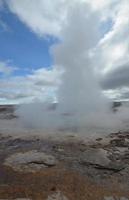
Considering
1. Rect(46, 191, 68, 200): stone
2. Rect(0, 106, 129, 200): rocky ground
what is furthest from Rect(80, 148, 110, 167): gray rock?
Rect(46, 191, 68, 200): stone

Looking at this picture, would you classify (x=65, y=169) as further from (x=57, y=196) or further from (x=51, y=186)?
(x=57, y=196)

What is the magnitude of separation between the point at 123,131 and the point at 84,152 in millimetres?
7145

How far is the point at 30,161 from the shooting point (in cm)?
1166

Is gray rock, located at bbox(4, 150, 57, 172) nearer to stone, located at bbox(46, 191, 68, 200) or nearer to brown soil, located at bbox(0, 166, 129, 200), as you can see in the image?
brown soil, located at bbox(0, 166, 129, 200)

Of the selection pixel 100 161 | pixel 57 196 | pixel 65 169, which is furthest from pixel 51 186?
pixel 100 161

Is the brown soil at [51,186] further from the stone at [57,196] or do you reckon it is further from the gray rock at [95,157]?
the gray rock at [95,157]

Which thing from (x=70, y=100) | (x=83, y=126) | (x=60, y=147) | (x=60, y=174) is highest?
(x=70, y=100)

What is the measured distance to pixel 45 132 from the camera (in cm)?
1847

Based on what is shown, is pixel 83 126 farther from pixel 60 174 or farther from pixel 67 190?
pixel 67 190

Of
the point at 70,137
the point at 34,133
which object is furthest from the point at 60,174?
the point at 34,133

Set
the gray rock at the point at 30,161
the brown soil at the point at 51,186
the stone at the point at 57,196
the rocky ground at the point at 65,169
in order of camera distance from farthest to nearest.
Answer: the gray rock at the point at 30,161
the rocky ground at the point at 65,169
the brown soil at the point at 51,186
the stone at the point at 57,196

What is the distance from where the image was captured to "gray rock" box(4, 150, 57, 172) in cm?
1109

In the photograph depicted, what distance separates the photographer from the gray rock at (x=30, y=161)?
437 inches

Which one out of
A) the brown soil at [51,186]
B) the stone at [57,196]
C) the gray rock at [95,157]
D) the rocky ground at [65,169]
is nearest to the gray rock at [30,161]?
the rocky ground at [65,169]
